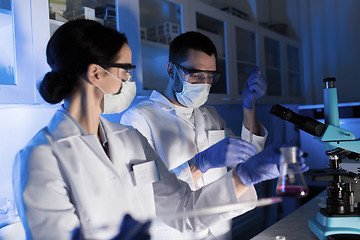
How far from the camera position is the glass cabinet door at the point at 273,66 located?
3168 millimetres

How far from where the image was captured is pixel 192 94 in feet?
5.37

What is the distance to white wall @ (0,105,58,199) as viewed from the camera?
1.63 m

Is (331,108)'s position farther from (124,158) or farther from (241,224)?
(241,224)

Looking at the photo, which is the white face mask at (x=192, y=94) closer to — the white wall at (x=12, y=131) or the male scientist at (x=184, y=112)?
the male scientist at (x=184, y=112)

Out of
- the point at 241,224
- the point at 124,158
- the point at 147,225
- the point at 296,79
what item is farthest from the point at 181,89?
the point at 296,79

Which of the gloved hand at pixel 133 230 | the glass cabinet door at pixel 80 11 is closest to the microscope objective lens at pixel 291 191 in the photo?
the gloved hand at pixel 133 230

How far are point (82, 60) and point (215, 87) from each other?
58.6 inches

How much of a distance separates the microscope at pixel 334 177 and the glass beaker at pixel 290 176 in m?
0.35

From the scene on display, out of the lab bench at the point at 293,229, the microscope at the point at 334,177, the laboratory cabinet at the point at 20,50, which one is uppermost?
the laboratory cabinet at the point at 20,50

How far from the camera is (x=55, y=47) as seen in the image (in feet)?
3.54

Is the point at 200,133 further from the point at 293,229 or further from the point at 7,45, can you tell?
the point at 7,45

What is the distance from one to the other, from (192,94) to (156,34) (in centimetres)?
67

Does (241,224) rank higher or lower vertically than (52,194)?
lower

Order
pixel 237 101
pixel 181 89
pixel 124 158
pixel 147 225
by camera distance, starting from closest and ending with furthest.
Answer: pixel 147 225
pixel 124 158
pixel 181 89
pixel 237 101
